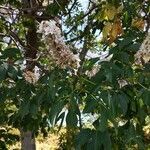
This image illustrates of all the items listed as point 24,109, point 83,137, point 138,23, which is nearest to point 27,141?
point 138,23

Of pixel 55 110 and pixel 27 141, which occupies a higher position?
pixel 27 141

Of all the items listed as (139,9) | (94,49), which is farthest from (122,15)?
(94,49)

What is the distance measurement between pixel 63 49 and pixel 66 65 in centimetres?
8

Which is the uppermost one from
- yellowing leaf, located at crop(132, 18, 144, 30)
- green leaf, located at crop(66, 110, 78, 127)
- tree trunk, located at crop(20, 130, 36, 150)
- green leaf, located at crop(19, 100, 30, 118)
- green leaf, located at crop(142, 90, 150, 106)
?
yellowing leaf, located at crop(132, 18, 144, 30)

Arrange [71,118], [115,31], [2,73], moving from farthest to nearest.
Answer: [115,31] < [2,73] < [71,118]

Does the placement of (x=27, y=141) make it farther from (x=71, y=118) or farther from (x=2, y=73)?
(x=71, y=118)

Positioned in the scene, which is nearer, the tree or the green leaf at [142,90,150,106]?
the tree

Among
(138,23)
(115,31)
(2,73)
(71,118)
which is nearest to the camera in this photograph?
(71,118)

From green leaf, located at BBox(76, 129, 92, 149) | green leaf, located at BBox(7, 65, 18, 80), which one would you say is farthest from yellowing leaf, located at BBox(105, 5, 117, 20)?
green leaf, located at BBox(76, 129, 92, 149)

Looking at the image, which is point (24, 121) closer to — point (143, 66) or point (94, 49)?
point (143, 66)

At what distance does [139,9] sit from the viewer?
10.0ft

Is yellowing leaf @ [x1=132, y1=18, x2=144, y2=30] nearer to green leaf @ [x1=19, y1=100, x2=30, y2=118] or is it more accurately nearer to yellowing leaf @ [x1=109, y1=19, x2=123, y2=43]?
yellowing leaf @ [x1=109, y1=19, x2=123, y2=43]

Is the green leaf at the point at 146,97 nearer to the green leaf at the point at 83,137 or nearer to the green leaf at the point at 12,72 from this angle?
the green leaf at the point at 83,137

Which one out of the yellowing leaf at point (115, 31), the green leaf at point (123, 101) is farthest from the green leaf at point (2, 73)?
the yellowing leaf at point (115, 31)
